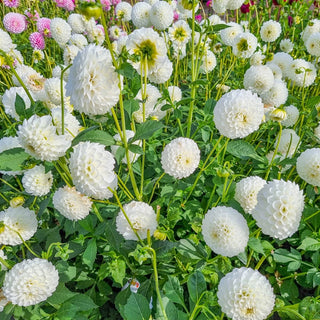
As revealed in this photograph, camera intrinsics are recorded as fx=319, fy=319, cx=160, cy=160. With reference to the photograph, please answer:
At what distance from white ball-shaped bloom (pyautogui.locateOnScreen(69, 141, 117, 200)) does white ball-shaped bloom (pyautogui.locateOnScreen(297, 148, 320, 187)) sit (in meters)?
0.85

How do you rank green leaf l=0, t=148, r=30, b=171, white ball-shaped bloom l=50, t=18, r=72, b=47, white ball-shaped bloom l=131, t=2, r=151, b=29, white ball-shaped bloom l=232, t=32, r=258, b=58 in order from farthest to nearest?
white ball-shaped bloom l=50, t=18, r=72, b=47 → white ball-shaped bloom l=131, t=2, r=151, b=29 → white ball-shaped bloom l=232, t=32, r=258, b=58 → green leaf l=0, t=148, r=30, b=171

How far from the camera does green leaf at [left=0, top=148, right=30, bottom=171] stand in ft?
3.59

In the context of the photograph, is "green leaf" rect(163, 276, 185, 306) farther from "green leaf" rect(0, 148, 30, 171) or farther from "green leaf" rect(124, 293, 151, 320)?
"green leaf" rect(0, 148, 30, 171)

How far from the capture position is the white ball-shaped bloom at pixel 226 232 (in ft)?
3.78

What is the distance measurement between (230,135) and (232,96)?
15 centimetres

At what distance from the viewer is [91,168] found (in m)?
1.00

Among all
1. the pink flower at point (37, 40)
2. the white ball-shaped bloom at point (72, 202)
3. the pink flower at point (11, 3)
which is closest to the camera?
the white ball-shaped bloom at point (72, 202)

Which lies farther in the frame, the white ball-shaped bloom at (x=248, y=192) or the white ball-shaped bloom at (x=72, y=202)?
the white ball-shaped bloom at (x=248, y=192)

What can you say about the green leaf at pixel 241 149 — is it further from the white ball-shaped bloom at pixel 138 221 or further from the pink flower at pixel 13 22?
the pink flower at pixel 13 22

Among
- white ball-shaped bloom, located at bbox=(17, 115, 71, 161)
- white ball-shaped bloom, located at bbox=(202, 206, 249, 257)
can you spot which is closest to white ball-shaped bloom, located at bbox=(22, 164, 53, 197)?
white ball-shaped bloom, located at bbox=(17, 115, 71, 161)

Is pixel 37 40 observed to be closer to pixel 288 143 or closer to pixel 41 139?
pixel 41 139

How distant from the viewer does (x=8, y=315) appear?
4.11ft

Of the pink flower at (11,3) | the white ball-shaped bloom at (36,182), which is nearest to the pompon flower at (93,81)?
the white ball-shaped bloom at (36,182)

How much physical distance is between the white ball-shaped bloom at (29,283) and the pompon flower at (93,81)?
619 millimetres
